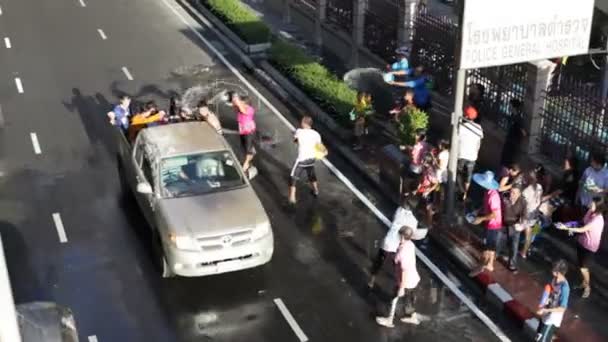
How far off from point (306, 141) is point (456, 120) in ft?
9.27

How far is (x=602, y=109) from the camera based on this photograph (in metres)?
15.0

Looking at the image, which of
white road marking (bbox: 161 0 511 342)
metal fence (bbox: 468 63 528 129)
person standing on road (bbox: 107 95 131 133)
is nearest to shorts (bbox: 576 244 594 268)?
white road marking (bbox: 161 0 511 342)

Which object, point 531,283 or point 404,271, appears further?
point 531,283

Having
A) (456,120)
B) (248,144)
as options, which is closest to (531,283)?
(456,120)

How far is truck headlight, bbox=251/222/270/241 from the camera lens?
13.5 metres

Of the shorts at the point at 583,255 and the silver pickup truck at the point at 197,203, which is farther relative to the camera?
the silver pickup truck at the point at 197,203

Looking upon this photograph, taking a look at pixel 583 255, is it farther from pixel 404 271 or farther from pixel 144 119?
pixel 144 119

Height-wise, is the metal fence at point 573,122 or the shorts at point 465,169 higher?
the metal fence at point 573,122

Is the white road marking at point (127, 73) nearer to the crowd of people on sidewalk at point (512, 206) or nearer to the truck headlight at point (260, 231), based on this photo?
the crowd of people on sidewalk at point (512, 206)

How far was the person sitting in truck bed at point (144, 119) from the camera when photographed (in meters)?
17.1

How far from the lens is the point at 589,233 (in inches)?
512

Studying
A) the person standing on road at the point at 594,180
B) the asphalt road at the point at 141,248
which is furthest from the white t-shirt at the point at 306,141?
the person standing on road at the point at 594,180

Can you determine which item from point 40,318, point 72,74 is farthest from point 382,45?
point 40,318

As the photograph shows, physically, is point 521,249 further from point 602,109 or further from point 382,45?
point 382,45
